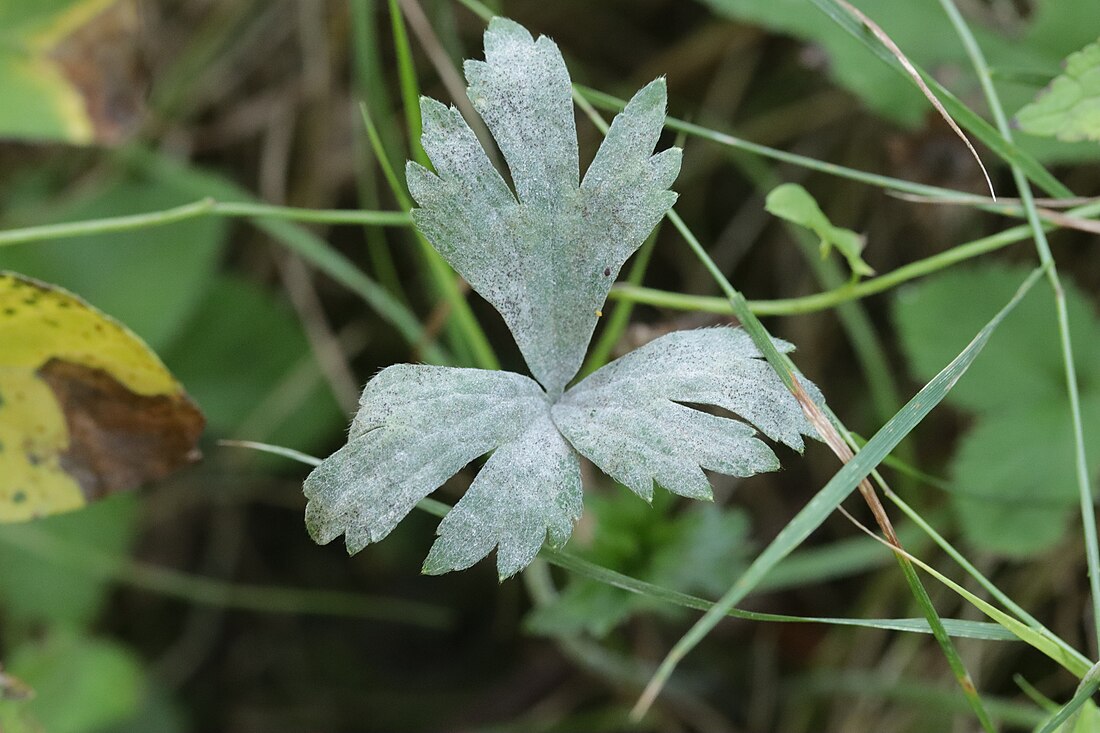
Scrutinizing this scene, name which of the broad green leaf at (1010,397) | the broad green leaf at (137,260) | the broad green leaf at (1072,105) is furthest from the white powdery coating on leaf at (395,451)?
the broad green leaf at (137,260)

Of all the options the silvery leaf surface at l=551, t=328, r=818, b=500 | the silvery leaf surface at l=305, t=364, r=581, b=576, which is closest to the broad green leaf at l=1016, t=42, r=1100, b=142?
the silvery leaf surface at l=551, t=328, r=818, b=500

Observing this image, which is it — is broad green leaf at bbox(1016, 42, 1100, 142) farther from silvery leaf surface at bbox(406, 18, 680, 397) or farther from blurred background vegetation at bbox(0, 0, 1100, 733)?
silvery leaf surface at bbox(406, 18, 680, 397)

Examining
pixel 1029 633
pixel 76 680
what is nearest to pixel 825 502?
pixel 1029 633

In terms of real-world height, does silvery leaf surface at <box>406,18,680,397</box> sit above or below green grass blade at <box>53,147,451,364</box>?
above

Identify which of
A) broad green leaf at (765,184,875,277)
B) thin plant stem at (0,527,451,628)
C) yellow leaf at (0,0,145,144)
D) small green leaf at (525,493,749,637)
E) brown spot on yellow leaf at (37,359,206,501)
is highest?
yellow leaf at (0,0,145,144)

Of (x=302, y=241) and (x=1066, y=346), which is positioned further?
(x=302, y=241)

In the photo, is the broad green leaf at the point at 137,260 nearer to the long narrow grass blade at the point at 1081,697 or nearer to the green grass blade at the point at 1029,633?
the green grass blade at the point at 1029,633

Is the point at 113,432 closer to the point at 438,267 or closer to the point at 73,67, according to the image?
the point at 438,267
